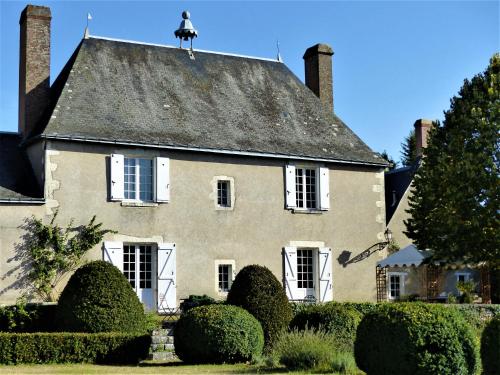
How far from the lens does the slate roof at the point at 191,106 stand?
69.7ft

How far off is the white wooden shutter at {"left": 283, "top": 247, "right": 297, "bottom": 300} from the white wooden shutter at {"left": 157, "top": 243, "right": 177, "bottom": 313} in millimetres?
3217

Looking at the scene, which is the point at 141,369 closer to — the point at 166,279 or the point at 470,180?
the point at 166,279

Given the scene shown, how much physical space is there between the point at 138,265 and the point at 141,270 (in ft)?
0.71

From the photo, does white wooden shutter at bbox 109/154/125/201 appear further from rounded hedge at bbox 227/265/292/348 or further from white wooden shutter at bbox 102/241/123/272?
rounded hedge at bbox 227/265/292/348

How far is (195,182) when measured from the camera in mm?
21672

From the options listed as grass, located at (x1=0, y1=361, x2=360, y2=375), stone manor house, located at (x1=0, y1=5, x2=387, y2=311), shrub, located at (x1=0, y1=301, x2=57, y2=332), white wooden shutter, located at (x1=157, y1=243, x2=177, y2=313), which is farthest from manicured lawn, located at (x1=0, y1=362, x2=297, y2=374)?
white wooden shutter, located at (x1=157, y1=243, x2=177, y2=313)

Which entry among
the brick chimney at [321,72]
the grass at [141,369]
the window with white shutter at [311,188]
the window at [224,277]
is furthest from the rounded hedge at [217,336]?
the brick chimney at [321,72]

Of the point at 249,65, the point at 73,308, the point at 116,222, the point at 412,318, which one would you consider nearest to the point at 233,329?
the point at 73,308

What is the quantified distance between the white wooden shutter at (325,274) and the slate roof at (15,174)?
7769 mm

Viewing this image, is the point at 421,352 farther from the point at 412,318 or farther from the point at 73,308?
the point at 73,308

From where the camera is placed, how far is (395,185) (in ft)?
106

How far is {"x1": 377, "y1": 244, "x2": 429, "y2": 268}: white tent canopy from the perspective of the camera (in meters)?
24.5

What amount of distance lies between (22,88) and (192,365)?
34.9ft

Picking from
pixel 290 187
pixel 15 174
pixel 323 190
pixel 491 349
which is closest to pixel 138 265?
pixel 15 174
